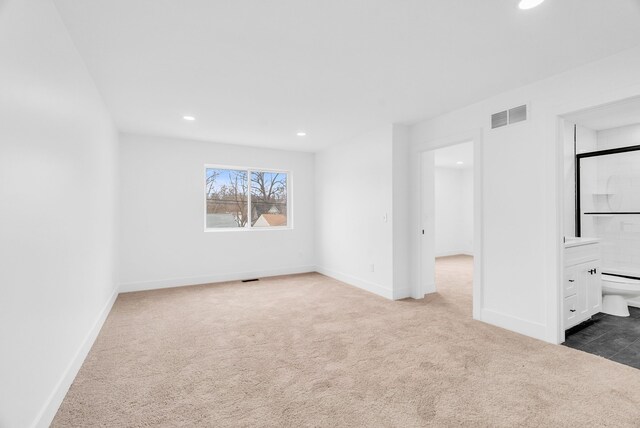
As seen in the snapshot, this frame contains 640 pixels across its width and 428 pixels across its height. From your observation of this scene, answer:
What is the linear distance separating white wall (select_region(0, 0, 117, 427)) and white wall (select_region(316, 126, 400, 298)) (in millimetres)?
3513

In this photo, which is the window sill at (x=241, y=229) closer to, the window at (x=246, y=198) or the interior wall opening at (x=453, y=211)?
the window at (x=246, y=198)

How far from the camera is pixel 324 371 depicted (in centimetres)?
236

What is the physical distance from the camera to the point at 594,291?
346cm

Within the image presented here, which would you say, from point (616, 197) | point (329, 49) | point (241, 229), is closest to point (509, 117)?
point (329, 49)

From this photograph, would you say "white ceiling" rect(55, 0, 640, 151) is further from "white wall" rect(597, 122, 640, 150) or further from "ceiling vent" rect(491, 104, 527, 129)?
"white wall" rect(597, 122, 640, 150)

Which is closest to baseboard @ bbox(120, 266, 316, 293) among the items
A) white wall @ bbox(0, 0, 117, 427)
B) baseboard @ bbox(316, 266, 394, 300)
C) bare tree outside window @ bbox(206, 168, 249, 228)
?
baseboard @ bbox(316, 266, 394, 300)

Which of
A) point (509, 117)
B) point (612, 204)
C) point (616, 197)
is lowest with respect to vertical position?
point (612, 204)

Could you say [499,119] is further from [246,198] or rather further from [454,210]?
[454,210]

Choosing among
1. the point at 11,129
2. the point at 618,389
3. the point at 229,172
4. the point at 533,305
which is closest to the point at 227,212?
the point at 229,172

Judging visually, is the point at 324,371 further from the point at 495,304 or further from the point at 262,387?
the point at 495,304

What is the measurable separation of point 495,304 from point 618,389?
4.07 feet

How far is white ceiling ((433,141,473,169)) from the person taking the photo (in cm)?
609

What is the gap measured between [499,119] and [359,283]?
307cm

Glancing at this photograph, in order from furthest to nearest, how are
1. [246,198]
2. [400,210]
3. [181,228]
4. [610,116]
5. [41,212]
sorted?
[246,198] → [181,228] → [400,210] → [610,116] → [41,212]
